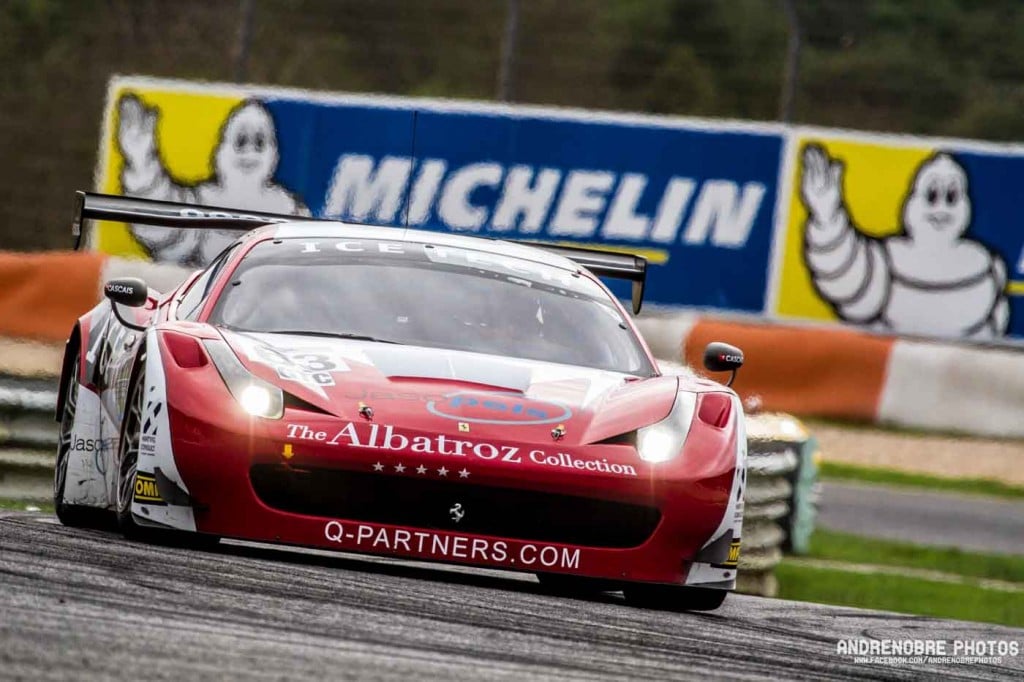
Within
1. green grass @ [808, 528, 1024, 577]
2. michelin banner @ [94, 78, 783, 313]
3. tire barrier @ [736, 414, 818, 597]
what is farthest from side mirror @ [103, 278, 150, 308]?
michelin banner @ [94, 78, 783, 313]

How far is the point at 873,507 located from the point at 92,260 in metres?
6.51

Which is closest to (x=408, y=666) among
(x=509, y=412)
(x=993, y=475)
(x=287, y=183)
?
(x=509, y=412)

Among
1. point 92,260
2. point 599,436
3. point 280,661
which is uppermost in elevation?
point 92,260

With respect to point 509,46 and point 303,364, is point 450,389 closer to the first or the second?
point 303,364

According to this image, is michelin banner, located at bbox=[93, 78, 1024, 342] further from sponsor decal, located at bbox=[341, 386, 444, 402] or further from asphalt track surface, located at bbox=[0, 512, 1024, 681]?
sponsor decal, located at bbox=[341, 386, 444, 402]

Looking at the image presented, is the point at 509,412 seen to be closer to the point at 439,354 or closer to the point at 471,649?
the point at 439,354

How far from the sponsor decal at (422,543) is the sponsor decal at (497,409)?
0.33 m

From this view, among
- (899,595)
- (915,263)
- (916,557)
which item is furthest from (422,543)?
(915,263)

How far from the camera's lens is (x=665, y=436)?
6.02m

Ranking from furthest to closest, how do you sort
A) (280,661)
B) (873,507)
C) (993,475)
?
(993,475), (873,507), (280,661)

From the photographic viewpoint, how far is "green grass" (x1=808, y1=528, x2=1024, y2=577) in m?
11.3

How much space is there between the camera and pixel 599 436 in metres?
5.88

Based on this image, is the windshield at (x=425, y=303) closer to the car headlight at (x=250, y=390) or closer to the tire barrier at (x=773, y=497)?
the car headlight at (x=250, y=390)

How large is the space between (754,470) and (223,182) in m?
7.84
